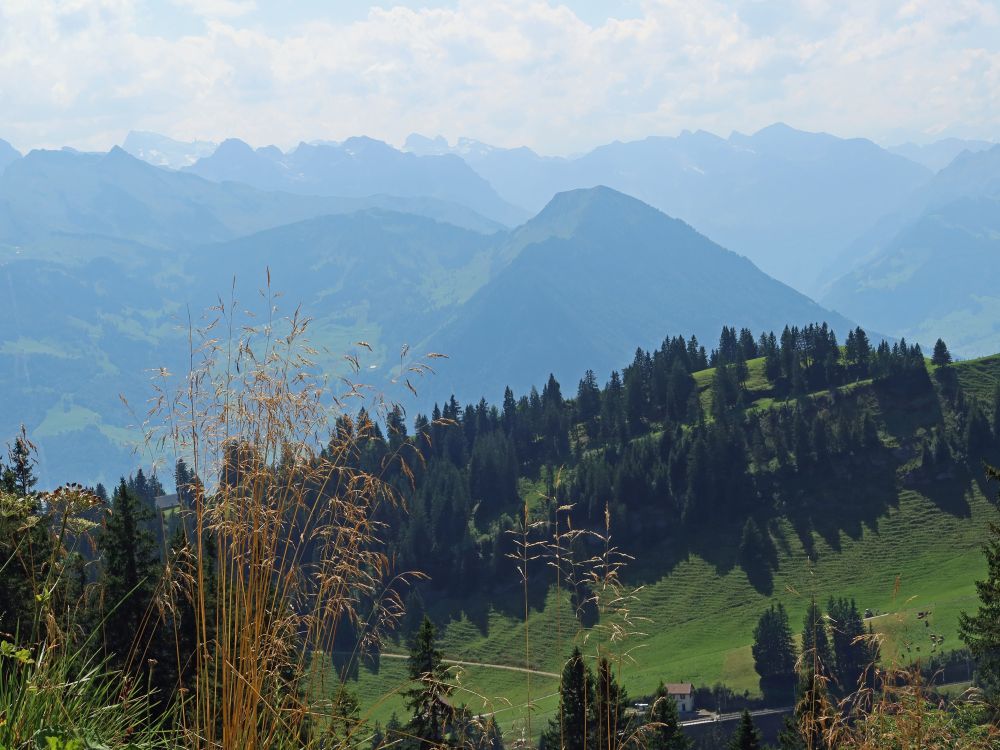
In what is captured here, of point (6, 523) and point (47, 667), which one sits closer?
point (47, 667)

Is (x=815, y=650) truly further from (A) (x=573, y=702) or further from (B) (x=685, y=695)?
(B) (x=685, y=695)

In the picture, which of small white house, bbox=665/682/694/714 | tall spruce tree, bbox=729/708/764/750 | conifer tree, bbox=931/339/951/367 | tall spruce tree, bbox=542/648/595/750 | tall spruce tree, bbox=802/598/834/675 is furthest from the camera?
conifer tree, bbox=931/339/951/367

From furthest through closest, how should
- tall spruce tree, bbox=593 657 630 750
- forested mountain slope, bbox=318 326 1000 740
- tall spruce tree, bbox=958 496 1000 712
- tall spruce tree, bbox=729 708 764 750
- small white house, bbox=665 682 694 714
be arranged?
forested mountain slope, bbox=318 326 1000 740, small white house, bbox=665 682 694 714, tall spruce tree, bbox=729 708 764 750, tall spruce tree, bbox=958 496 1000 712, tall spruce tree, bbox=593 657 630 750

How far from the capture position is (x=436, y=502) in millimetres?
155000

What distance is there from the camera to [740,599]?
130 meters

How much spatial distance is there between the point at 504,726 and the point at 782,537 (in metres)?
59.6

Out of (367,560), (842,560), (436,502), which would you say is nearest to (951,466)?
(842,560)

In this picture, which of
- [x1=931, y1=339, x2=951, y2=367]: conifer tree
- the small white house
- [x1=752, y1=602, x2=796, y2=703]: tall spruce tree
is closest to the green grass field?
[x1=752, y1=602, x2=796, y2=703]: tall spruce tree

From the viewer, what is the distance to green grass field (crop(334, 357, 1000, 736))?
115 m

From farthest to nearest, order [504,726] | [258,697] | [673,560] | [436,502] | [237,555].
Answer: [436,502], [673,560], [504,726], [237,555], [258,697]

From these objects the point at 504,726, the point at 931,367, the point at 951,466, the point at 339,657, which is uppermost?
the point at 931,367

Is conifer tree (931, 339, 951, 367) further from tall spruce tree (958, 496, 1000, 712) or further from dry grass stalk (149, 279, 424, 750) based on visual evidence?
dry grass stalk (149, 279, 424, 750)

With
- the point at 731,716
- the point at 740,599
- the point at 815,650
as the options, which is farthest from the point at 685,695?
the point at 815,650

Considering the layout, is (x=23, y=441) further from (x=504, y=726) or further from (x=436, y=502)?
(x=436, y=502)
